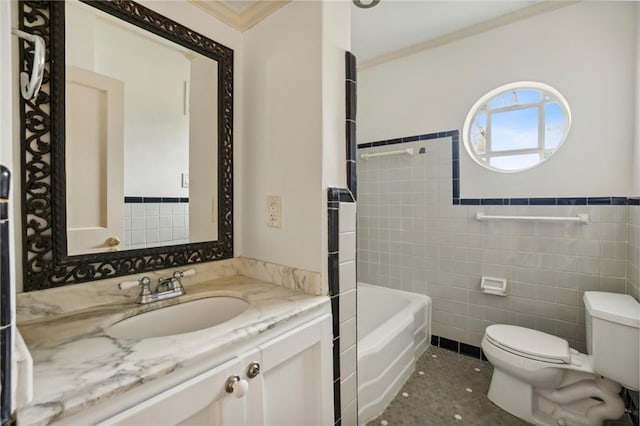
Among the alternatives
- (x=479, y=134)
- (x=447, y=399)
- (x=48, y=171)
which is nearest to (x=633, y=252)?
(x=479, y=134)

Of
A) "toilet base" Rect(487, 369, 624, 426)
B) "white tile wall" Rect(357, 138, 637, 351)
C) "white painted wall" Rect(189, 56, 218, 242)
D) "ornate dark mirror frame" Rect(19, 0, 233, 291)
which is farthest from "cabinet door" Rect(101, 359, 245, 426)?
"white tile wall" Rect(357, 138, 637, 351)

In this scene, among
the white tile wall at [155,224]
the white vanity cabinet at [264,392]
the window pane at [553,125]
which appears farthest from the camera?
the window pane at [553,125]

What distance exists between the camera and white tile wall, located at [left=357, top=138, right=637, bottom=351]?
1795 millimetres

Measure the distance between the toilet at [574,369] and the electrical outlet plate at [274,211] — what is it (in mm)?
1433

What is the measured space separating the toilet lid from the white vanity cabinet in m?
1.12

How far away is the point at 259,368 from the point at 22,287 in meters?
0.76

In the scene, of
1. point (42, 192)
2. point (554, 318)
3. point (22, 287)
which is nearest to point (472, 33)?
point (554, 318)

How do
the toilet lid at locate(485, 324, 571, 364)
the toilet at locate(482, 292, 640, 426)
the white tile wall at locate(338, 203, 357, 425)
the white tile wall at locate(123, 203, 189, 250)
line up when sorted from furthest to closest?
the toilet lid at locate(485, 324, 571, 364), the toilet at locate(482, 292, 640, 426), the white tile wall at locate(338, 203, 357, 425), the white tile wall at locate(123, 203, 189, 250)

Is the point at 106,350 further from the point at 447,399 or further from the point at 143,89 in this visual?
the point at 447,399

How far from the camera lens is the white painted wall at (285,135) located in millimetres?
1180

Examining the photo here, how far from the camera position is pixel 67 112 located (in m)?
0.95

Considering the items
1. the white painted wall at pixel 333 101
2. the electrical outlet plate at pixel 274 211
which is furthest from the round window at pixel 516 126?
the electrical outlet plate at pixel 274 211

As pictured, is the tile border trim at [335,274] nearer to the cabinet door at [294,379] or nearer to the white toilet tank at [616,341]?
the cabinet door at [294,379]

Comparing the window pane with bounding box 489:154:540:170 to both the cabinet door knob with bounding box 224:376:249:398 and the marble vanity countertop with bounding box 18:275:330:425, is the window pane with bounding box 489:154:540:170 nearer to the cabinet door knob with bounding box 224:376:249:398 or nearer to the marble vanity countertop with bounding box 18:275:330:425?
the marble vanity countertop with bounding box 18:275:330:425
